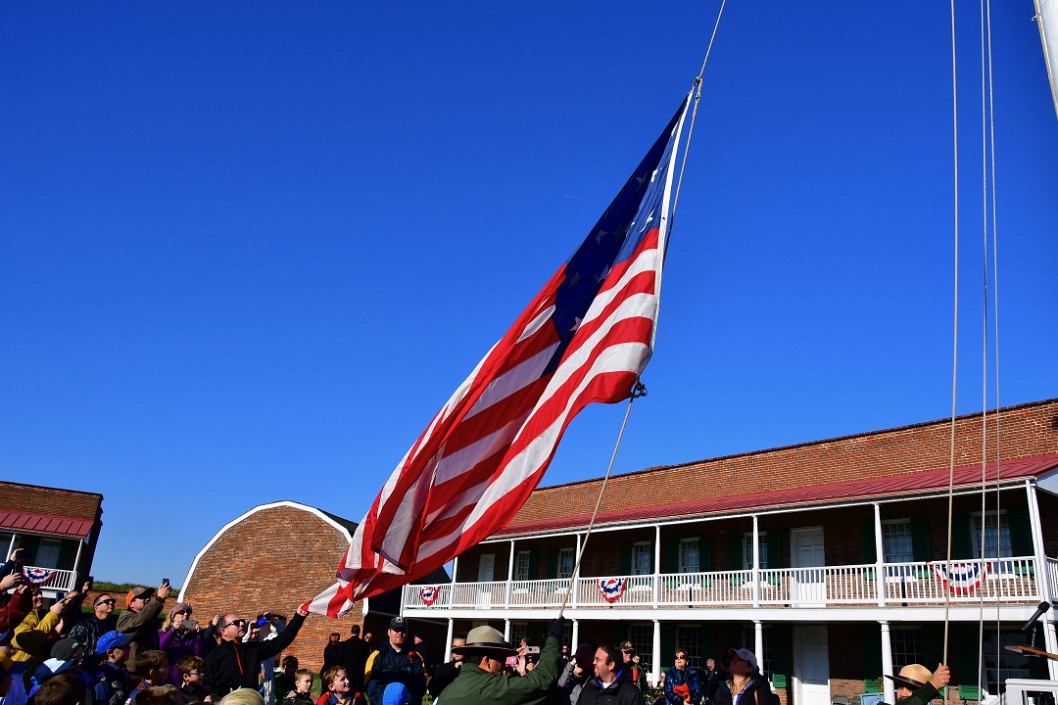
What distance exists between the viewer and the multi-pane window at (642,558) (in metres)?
27.4

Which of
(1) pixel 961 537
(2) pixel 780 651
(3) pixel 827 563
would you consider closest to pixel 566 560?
(2) pixel 780 651

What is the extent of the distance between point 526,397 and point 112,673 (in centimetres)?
364

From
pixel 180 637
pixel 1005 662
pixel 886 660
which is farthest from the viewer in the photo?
pixel 1005 662

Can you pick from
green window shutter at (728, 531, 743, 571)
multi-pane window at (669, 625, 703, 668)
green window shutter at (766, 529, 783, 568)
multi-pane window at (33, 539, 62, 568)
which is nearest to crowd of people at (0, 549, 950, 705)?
green window shutter at (766, 529, 783, 568)

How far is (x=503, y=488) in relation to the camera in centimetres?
607

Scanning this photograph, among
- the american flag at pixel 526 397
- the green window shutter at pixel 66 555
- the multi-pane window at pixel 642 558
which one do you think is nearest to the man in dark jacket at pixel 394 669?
the american flag at pixel 526 397

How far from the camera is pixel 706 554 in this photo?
1006 inches

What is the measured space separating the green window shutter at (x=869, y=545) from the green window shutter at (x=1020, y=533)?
3.20 metres

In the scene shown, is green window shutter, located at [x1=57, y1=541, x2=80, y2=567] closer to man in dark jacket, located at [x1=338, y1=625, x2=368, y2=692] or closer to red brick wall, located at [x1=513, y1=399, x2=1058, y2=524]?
red brick wall, located at [x1=513, y1=399, x2=1058, y2=524]

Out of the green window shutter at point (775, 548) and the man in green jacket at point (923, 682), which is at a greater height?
the green window shutter at point (775, 548)

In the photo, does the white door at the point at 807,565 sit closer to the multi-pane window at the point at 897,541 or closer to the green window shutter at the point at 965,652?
the multi-pane window at the point at 897,541

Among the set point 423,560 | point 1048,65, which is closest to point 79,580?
point 423,560

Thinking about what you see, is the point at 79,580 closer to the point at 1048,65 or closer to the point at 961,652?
the point at 961,652

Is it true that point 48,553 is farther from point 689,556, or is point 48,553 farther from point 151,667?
point 151,667
